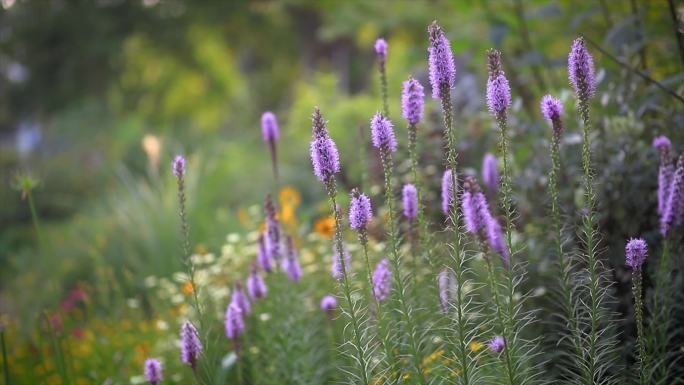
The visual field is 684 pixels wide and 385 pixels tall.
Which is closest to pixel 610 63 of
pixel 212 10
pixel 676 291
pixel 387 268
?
pixel 676 291

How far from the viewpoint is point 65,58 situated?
14.1 meters

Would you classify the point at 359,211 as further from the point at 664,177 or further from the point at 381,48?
the point at 664,177

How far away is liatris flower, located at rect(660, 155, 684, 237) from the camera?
2.30 m

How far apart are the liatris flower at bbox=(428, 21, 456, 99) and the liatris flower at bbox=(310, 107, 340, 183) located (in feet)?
1.22

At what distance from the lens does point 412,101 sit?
223cm

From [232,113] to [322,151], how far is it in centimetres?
1987

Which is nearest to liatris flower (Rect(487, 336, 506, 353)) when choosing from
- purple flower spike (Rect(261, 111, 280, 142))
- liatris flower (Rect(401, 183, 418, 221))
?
liatris flower (Rect(401, 183, 418, 221))

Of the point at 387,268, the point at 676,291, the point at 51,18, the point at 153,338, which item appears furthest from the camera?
the point at 51,18

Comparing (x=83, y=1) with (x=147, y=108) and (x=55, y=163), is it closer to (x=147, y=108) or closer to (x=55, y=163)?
(x=147, y=108)

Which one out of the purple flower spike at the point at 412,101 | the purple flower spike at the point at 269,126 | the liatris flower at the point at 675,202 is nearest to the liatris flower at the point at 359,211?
the purple flower spike at the point at 412,101

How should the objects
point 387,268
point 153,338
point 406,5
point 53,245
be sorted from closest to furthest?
point 387,268
point 153,338
point 406,5
point 53,245

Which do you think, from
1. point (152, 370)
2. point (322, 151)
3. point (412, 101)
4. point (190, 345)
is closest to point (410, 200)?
point (412, 101)

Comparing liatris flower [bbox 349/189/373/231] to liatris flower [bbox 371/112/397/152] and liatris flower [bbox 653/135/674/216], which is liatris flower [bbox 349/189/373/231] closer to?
liatris flower [bbox 371/112/397/152]

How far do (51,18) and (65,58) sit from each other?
0.88 meters
